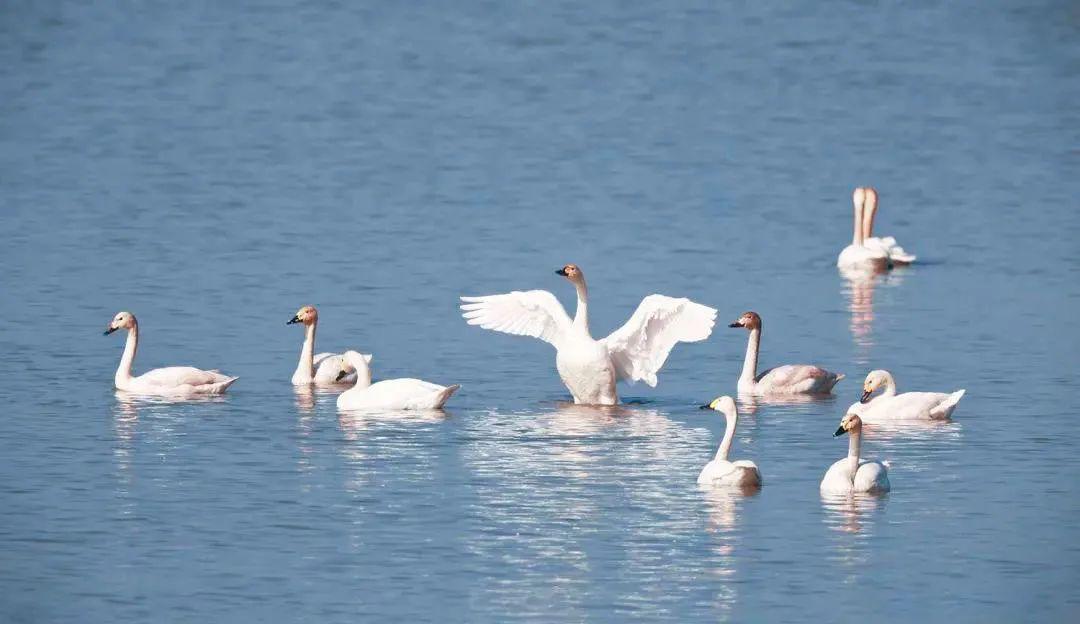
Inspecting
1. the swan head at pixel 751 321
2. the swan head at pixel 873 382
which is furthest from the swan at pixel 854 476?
the swan head at pixel 751 321

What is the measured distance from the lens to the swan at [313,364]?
68.9 feet

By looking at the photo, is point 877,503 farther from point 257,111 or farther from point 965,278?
point 257,111

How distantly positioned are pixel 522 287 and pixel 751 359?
501 centimetres

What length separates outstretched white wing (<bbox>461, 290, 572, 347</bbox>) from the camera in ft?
68.6

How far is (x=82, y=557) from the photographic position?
1505 cm

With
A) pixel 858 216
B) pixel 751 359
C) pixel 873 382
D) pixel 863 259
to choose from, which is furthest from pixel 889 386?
pixel 858 216

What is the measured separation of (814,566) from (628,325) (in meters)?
5.96

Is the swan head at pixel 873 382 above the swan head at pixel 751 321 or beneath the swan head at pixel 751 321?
beneath

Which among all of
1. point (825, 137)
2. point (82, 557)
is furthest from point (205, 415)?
point (825, 137)

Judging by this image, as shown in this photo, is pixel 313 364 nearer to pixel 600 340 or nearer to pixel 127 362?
pixel 127 362

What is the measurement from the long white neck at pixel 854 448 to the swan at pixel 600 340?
3.44 meters

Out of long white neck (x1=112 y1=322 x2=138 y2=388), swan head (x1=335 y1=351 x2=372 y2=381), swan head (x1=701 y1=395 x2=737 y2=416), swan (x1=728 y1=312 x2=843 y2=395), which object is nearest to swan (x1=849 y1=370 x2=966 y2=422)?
swan (x1=728 y1=312 x2=843 y2=395)

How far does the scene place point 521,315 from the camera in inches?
830

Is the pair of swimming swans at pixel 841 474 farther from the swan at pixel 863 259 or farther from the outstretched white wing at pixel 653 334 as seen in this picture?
the swan at pixel 863 259
